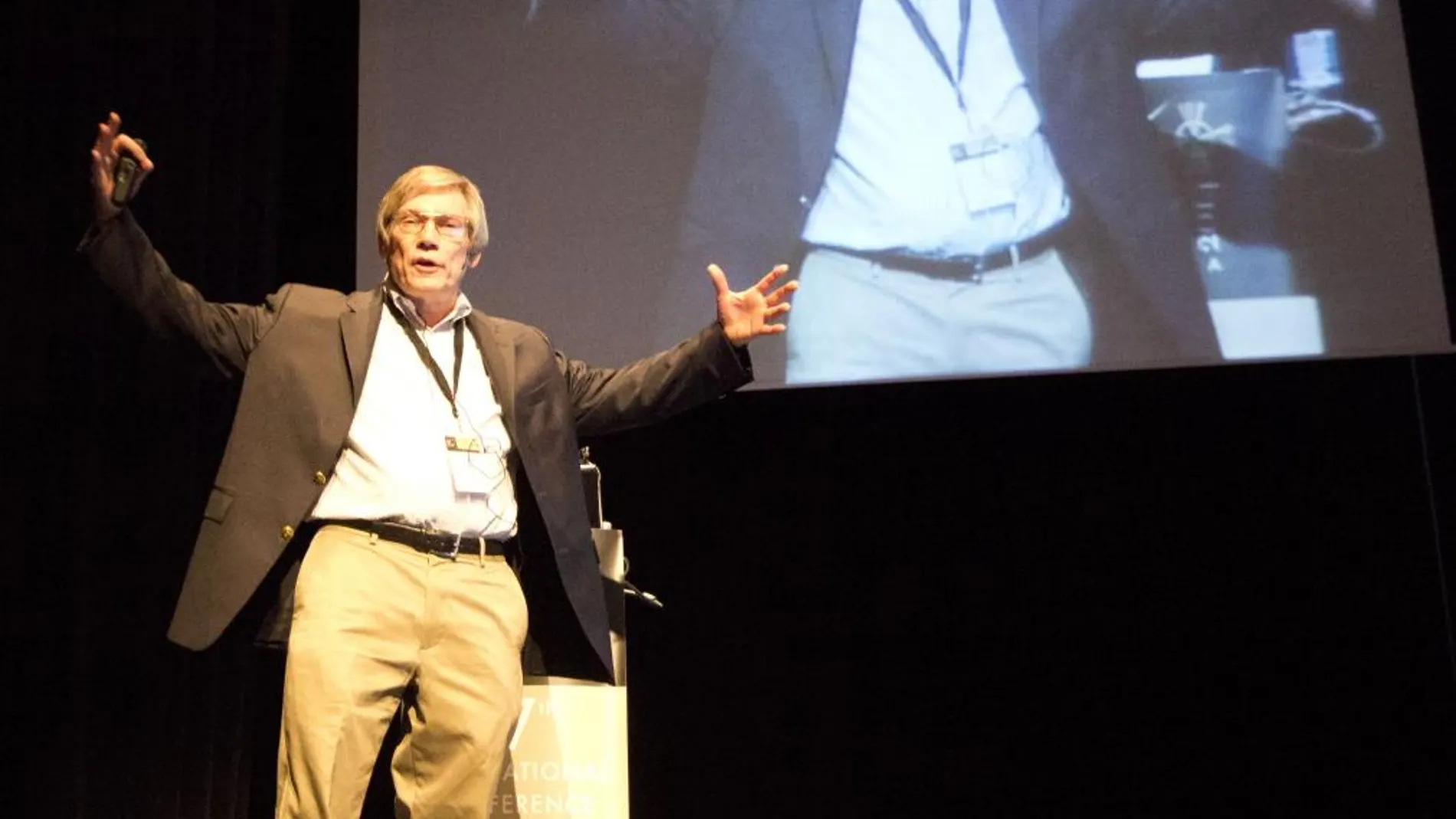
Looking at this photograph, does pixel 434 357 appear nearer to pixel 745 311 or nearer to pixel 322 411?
pixel 322 411

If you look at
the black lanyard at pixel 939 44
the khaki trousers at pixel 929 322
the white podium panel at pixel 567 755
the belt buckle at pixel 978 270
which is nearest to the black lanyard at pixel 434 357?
the white podium panel at pixel 567 755

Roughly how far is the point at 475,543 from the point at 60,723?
47.1 inches

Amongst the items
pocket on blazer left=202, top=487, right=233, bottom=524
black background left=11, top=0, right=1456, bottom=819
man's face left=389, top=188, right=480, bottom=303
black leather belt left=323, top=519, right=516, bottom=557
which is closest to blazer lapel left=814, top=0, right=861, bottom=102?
black background left=11, top=0, right=1456, bottom=819

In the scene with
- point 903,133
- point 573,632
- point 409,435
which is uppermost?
point 903,133

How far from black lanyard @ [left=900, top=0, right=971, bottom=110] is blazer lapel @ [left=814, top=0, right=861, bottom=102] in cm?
14

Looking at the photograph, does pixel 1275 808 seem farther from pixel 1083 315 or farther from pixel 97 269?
pixel 97 269

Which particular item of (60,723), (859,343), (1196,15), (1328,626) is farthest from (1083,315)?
(60,723)

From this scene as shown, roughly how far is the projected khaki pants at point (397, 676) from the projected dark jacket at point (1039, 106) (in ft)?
4.63

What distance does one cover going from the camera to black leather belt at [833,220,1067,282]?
11.0 ft

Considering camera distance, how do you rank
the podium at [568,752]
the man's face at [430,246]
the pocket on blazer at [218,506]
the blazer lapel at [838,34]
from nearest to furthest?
the pocket on blazer at [218,506] < the man's face at [430,246] < the podium at [568,752] < the blazer lapel at [838,34]

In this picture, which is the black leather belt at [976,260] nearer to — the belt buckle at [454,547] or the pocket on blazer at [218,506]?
the belt buckle at [454,547]

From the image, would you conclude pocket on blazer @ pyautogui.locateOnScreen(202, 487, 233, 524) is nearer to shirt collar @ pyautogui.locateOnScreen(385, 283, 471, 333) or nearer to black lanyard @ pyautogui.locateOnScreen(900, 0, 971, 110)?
shirt collar @ pyautogui.locateOnScreen(385, 283, 471, 333)

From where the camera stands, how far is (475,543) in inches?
87.2

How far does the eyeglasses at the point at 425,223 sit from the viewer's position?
2.35 metres
